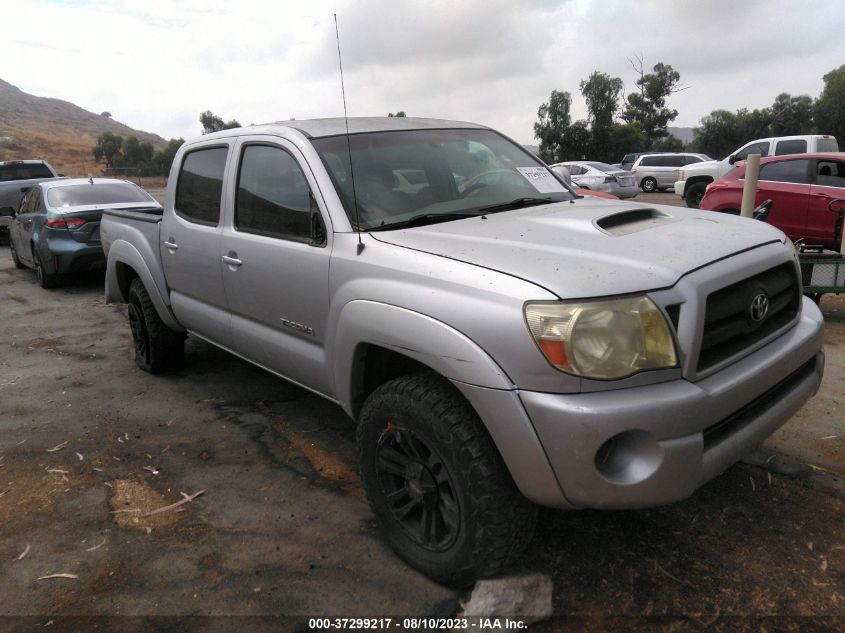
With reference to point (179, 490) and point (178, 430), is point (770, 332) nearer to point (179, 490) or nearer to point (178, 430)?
point (179, 490)

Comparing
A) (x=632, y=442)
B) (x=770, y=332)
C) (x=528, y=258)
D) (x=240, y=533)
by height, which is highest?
(x=528, y=258)

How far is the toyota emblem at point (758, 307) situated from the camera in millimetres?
2443

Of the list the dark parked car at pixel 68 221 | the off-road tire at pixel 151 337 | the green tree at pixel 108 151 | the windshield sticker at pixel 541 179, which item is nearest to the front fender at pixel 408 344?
the windshield sticker at pixel 541 179

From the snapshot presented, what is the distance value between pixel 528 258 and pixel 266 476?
1.98 meters

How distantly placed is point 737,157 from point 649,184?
30.9ft

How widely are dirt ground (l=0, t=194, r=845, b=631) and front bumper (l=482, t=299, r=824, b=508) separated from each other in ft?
1.81

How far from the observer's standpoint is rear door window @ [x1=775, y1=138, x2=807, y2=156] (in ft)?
50.0

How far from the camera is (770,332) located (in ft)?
8.49

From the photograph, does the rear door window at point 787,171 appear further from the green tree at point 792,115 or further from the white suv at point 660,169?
the green tree at point 792,115

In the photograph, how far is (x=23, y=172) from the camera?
14.6 metres

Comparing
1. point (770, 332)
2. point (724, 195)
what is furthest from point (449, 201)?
point (724, 195)

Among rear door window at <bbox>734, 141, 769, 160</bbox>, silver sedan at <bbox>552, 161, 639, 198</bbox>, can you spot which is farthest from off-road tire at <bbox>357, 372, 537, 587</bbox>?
silver sedan at <bbox>552, 161, 639, 198</bbox>

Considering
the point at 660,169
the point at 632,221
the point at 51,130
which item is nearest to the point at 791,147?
the point at 660,169

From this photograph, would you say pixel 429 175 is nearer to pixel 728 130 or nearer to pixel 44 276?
pixel 44 276
